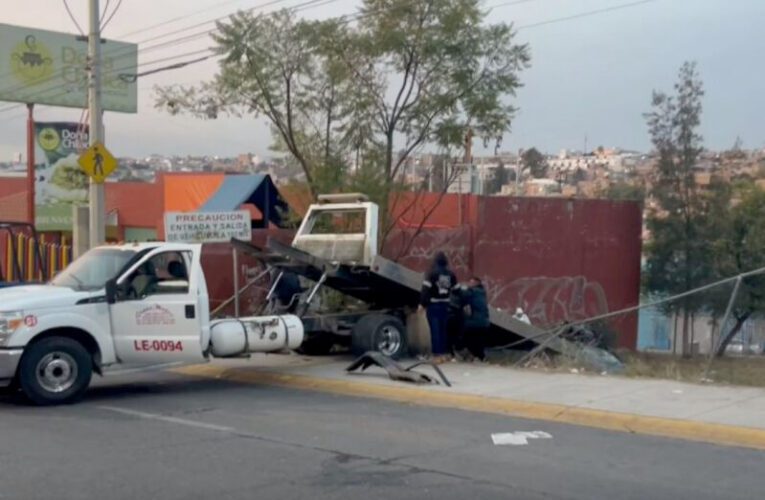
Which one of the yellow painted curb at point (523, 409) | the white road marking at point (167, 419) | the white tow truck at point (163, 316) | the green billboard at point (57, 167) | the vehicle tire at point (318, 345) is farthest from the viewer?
the green billboard at point (57, 167)

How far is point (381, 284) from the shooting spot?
58.6 feet

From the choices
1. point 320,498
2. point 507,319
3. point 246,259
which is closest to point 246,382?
point 507,319

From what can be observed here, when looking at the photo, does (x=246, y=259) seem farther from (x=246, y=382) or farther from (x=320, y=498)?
(x=320, y=498)

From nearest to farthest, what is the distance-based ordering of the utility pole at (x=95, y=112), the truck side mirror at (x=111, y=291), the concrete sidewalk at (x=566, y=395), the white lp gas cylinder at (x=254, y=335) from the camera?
1. the concrete sidewalk at (x=566, y=395)
2. the truck side mirror at (x=111, y=291)
3. the white lp gas cylinder at (x=254, y=335)
4. the utility pole at (x=95, y=112)

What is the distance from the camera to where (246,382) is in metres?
Result: 16.5

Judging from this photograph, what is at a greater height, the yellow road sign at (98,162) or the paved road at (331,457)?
the yellow road sign at (98,162)

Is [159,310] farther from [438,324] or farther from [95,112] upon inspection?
[95,112]

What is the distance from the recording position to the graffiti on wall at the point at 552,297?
26.6 metres

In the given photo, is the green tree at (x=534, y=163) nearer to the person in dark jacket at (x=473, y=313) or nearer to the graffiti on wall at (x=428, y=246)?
the graffiti on wall at (x=428, y=246)

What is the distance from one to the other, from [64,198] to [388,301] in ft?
109

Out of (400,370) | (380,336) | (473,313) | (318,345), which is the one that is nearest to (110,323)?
(400,370)

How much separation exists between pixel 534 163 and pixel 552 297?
137 feet

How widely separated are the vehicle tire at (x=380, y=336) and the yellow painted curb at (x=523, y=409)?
160cm

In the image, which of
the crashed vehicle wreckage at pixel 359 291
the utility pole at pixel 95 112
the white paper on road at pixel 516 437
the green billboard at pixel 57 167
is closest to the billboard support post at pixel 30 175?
the utility pole at pixel 95 112
